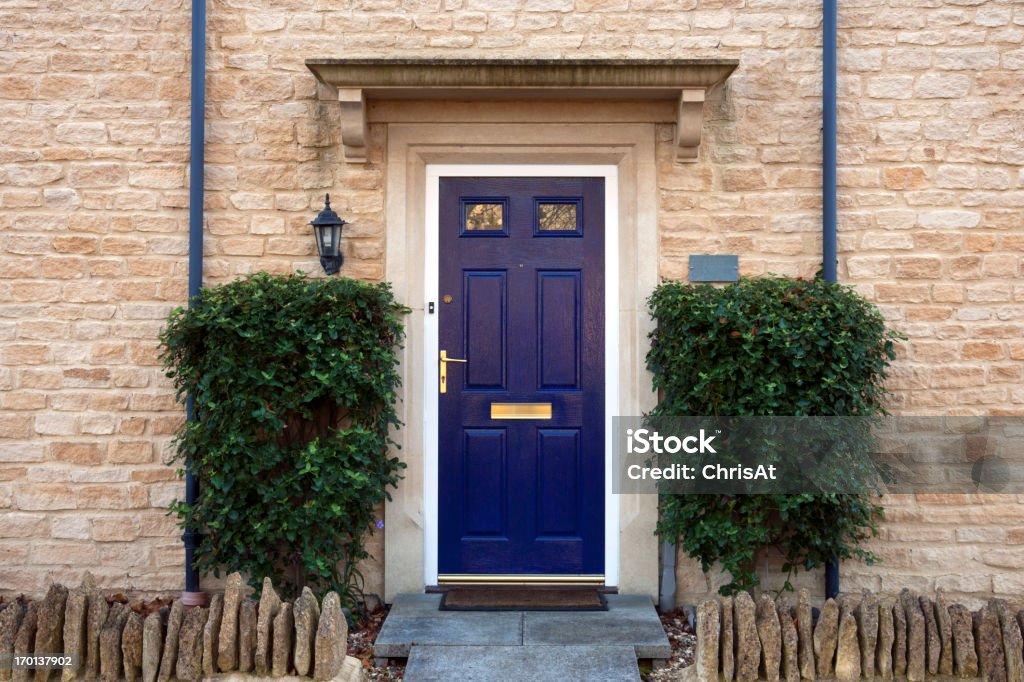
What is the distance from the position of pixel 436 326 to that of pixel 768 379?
74.2 inches

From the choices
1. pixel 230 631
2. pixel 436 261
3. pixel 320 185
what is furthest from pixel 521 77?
pixel 230 631

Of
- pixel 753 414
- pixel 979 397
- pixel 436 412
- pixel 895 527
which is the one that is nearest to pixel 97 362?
pixel 436 412

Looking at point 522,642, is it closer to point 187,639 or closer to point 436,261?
point 187,639

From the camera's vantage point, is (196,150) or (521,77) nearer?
(521,77)

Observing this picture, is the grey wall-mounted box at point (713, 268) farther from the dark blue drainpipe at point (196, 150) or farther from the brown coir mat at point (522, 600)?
the dark blue drainpipe at point (196, 150)

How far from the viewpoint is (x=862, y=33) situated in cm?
486

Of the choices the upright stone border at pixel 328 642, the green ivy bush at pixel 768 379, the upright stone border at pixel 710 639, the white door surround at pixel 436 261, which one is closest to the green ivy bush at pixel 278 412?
the white door surround at pixel 436 261

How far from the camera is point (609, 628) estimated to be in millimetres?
4355

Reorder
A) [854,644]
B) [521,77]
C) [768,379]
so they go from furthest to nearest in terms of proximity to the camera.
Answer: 1. [521,77]
2. [768,379]
3. [854,644]

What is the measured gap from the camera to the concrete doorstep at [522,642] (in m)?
3.90

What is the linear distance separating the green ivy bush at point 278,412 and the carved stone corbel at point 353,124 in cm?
78

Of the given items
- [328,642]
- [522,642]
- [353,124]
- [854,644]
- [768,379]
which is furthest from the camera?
[353,124]

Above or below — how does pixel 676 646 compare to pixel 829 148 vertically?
below

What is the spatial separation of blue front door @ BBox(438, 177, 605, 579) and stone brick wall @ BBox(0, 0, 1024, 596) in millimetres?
504
